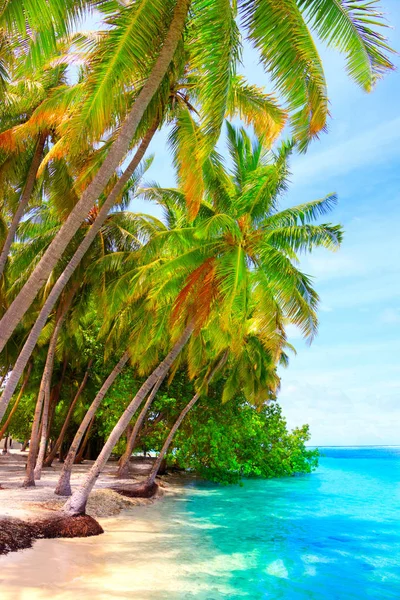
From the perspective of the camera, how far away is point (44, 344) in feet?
86.3

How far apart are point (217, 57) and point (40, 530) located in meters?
9.33

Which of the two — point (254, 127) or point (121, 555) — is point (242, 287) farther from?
point (121, 555)

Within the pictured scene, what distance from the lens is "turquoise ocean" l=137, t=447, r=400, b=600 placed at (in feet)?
29.7

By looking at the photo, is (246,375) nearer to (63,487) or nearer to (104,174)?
(63,487)

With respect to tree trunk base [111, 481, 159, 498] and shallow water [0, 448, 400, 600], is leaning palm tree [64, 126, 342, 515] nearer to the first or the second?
shallow water [0, 448, 400, 600]

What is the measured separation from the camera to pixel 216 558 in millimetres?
10508

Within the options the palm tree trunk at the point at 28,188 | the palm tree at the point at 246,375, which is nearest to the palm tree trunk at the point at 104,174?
the palm tree trunk at the point at 28,188

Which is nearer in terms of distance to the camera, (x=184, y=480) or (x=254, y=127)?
(x=254, y=127)

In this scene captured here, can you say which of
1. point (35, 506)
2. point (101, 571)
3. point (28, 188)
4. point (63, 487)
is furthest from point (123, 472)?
point (101, 571)

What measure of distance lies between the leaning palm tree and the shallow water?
108 inches

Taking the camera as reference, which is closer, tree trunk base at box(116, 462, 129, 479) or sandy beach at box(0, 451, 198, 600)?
sandy beach at box(0, 451, 198, 600)

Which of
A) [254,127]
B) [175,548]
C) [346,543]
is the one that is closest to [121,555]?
[175,548]

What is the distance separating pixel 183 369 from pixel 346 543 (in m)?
12.9

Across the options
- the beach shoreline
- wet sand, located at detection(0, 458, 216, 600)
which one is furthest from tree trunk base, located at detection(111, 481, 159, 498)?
wet sand, located at detection(0, 458, 216, 600)
